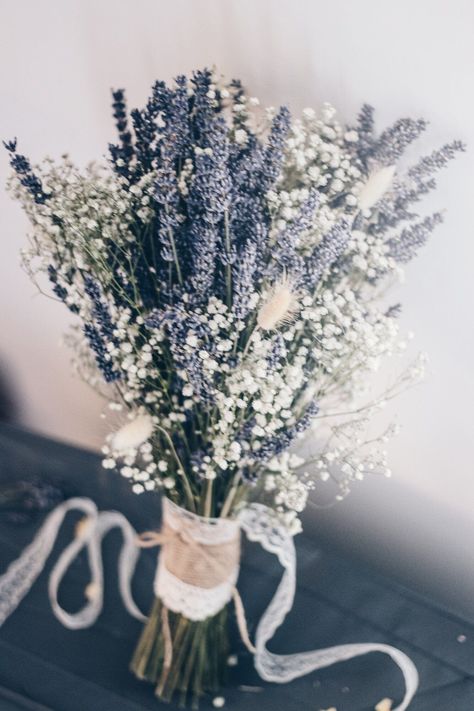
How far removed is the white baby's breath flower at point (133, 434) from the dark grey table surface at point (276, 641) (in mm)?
460

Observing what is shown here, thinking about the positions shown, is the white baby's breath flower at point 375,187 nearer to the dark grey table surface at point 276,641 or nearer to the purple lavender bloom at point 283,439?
the purple lavender bloom at point 283,439

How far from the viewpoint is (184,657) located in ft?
3.44

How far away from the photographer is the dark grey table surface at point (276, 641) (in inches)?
39.5

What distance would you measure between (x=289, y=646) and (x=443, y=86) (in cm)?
90

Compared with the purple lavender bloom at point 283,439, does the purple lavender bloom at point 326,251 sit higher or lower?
higher

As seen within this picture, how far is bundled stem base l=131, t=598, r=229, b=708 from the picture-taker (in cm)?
104

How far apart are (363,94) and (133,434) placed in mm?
598

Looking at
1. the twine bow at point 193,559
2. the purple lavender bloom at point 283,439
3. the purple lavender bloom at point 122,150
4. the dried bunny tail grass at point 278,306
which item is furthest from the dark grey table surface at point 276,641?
the purple lavender bloom at point 122,150

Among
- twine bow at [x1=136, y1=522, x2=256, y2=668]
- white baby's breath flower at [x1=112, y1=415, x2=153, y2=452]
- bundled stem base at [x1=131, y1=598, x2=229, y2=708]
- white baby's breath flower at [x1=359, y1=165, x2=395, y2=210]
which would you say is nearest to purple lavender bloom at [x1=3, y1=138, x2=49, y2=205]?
white baby's breath flower at [x1=112, y1=415, x2=153, y2=452]

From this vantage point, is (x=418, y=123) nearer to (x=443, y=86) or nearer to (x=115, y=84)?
(x=443, y=86)

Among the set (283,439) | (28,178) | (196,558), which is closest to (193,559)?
(196,558)

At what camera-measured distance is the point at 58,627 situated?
1.15m

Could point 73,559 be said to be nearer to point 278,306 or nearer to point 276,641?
point 276,641

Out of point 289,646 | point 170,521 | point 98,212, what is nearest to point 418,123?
point 98,212
